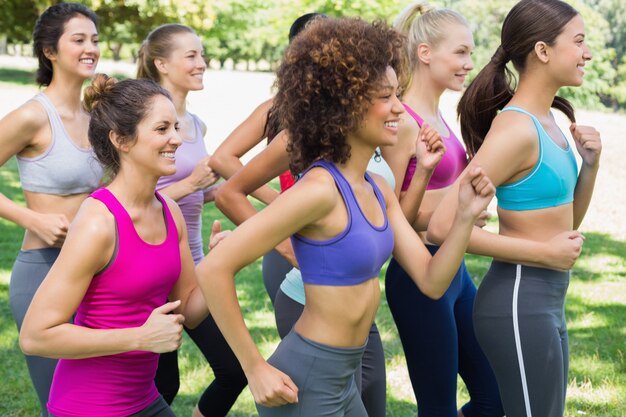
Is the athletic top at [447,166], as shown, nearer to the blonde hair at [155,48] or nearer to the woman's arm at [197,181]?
the woman's arm at [197,181]

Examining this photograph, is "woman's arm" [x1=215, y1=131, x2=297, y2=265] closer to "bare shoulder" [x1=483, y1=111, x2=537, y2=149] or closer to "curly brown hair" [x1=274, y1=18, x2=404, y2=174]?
"curly brown hair" [x1=274, y1=18, x2=404, y2=174]

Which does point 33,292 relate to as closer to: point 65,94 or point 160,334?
point 65,94

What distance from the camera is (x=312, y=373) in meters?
2.80

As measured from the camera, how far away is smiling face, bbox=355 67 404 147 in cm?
288

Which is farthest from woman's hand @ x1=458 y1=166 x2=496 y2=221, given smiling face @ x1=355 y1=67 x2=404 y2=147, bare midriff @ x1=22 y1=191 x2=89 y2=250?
bare midriff @ x1=22 y1=191 x2=89 y2=250

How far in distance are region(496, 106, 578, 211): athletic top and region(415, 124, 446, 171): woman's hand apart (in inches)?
10.4

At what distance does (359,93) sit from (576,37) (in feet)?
3.62

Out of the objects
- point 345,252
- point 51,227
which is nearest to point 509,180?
point 345,252

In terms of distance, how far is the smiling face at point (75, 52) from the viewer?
427cm

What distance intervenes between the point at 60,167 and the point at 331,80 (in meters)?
1.72

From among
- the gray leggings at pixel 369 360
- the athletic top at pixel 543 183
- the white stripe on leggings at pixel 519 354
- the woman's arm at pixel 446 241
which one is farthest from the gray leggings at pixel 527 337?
the gray leggings at pixel 369 360

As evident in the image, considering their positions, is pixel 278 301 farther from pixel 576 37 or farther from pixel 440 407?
pixel 576 37

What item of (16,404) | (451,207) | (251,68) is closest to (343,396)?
(451,207)

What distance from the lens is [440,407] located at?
3951 millimetres
